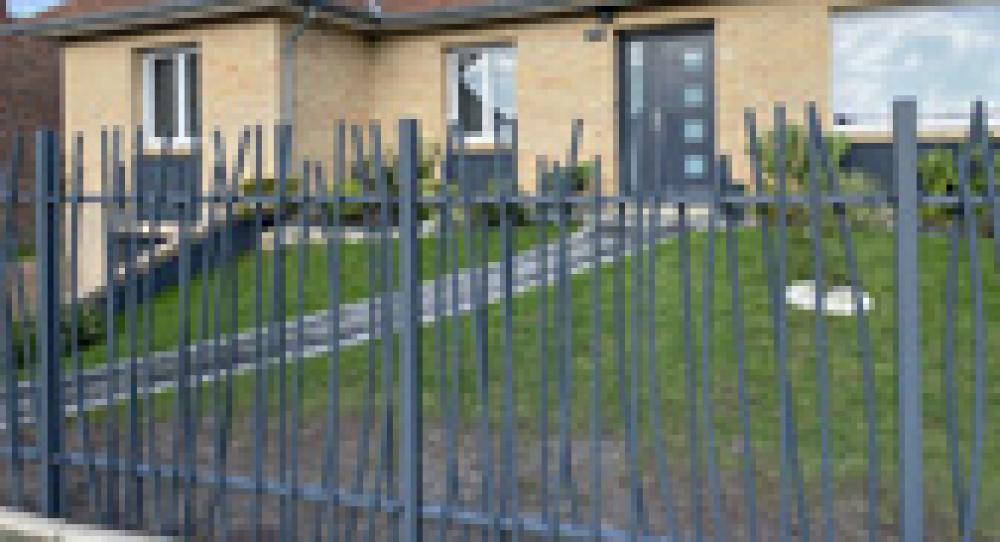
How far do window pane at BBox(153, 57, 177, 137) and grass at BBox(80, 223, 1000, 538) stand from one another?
8.32m

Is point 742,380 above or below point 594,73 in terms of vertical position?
below

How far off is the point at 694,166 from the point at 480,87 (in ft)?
11.5

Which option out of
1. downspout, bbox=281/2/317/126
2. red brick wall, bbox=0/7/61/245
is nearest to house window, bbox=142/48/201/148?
downspout, bbox=281/2/317/126

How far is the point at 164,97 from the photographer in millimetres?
15570

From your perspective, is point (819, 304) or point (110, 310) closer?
point (819, 304)

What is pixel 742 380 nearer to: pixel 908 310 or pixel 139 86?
pixel 908 310

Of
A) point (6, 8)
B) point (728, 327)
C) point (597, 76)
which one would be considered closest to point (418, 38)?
point (597, 76)

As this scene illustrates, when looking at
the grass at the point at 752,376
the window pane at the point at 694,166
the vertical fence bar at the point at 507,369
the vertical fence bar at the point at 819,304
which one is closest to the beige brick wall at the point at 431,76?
the window pane at the point at 694,166

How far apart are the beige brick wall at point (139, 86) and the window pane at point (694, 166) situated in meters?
5.73

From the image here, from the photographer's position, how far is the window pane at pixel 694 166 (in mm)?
13844

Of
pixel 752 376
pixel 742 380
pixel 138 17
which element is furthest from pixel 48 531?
pixel 138 17

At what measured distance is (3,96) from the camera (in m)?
19.7

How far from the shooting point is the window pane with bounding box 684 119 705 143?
13.9 m

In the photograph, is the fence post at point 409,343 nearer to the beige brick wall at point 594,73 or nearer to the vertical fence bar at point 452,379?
the vertical fence bar at point 452,379
